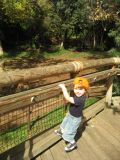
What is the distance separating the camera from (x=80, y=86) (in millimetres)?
4199

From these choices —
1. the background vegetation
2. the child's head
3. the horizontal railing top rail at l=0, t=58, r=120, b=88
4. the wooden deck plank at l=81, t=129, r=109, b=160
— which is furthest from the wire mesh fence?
the background vegetation

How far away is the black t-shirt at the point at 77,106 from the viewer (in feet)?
14.2

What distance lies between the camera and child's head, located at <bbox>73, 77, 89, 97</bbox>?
13.7 ft

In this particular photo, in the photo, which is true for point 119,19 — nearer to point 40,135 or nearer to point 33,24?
point 40,135

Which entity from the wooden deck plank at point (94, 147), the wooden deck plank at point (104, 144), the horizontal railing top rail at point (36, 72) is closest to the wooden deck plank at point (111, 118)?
the wooden deck plank at point (104, 144)

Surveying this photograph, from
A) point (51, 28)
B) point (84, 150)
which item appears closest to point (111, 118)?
point (84, 150)

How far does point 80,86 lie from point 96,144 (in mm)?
1197

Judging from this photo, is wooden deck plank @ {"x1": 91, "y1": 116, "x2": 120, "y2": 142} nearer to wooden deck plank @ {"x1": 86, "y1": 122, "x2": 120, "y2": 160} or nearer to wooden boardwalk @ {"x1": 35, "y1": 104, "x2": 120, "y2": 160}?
wooden boardwalk @ {"x1": 35, "y1": 104, "x2": 120, "y2": 160}

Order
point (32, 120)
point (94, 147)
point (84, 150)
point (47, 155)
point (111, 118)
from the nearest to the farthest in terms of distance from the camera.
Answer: point (47, 155) → point (84, 150) → point (94, 147) → point (111, 118) → point (32, 120)

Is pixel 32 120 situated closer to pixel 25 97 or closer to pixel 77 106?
pixel 77 106

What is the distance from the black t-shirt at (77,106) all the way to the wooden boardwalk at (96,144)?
0.60 metres

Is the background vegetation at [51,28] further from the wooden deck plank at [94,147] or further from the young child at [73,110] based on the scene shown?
the young child at [73,110]

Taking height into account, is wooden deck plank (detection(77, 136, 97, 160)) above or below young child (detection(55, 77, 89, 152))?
below

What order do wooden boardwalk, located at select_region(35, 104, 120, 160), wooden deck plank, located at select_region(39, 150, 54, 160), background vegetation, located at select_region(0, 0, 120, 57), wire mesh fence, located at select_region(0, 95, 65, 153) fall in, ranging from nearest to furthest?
wooden deck plank, located at select_region(39, 150, 54, 160) → wooden boardwalk, located at select_region(35, 104, 120, 160) → wire mesh fence, located at select_region(0, 95, 65, 153) → background vegetation, located at select_region(0, 0, 120, 57)
